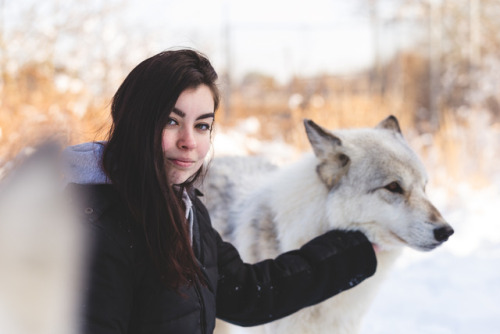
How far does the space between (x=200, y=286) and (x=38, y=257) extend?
22.4 inches

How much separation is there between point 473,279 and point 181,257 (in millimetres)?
3409

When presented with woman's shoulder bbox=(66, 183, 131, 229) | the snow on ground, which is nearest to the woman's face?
woman's shoulder bbox=(66, 183, 131, 229)

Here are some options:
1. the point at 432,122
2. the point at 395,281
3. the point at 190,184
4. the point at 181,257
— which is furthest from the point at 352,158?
the point at 432,122

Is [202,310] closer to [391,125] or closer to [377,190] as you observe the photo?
[377,190]

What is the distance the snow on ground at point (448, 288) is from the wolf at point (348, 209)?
3.58 feet

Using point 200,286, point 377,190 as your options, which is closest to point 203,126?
point 200,286

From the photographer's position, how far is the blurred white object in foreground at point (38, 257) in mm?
1130

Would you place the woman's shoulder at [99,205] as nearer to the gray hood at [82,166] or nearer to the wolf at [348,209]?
the gray hood at [82,166]

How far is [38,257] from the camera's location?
1155mm

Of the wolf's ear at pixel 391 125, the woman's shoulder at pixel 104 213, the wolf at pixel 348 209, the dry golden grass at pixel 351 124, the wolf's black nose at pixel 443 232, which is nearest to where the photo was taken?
the woman's shoulder at pixel 104 213

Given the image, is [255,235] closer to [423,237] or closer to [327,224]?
[327,224]

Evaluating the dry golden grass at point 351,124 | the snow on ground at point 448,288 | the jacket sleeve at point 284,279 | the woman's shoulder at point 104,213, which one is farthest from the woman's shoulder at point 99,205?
the dry golden grass at point 351,124

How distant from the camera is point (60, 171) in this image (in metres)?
1.29

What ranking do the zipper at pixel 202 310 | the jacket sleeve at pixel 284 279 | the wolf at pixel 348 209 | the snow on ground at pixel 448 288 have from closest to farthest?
1. the zipper at pixel 202 310
2. the jacket sleeve at pixel 284 279
3. the wolf at pixel 348 209
4. the snow on ground at pixel 448 288
